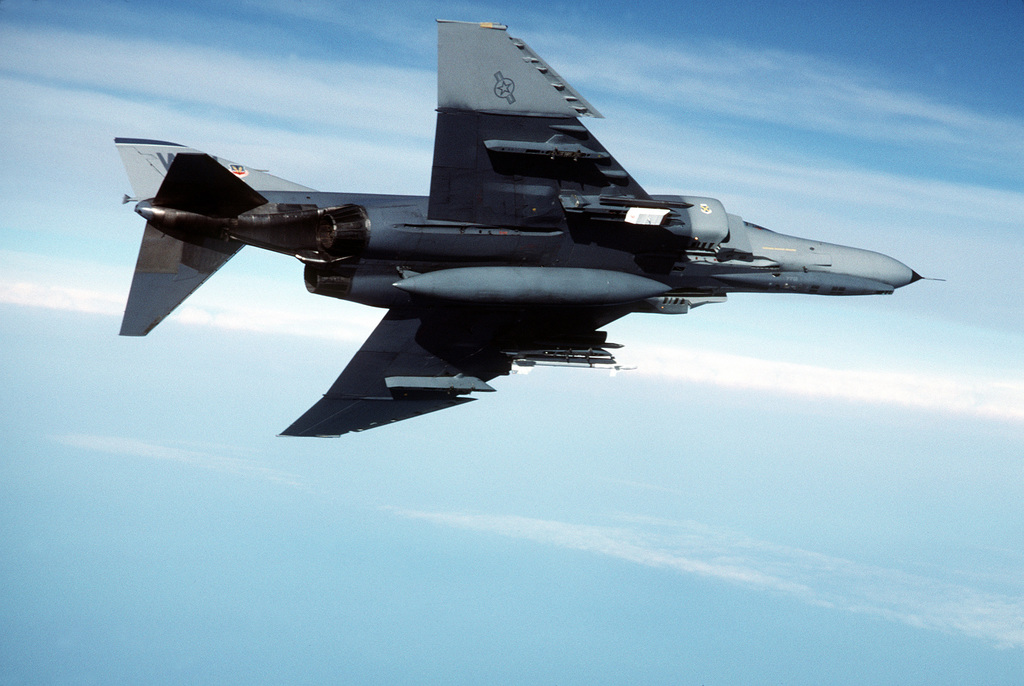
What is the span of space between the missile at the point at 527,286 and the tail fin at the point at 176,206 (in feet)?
13.6

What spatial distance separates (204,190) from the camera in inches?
800

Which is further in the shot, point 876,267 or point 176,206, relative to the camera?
point 876,267

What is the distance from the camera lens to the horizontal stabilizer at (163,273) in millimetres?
21422

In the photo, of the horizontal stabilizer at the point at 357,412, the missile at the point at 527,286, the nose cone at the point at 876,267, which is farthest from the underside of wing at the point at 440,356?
the nose cone at the point at 876,267

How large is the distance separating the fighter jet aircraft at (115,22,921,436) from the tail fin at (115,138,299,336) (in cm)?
3

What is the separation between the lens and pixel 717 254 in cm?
2288

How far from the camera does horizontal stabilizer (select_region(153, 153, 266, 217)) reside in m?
19.8

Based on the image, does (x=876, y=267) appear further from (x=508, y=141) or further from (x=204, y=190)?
(x=204, y=190)

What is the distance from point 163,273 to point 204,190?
8.02 ft

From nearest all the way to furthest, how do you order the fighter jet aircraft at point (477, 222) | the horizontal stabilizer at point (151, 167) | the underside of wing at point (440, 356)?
the fighter jet aircraft at point (477, 222) → the horizontal stabilizer at point (151, 167) → the underside of wing at point (440, 356)

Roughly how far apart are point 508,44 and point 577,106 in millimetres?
1950

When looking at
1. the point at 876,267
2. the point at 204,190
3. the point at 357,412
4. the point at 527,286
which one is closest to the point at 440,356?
the point at 357,412

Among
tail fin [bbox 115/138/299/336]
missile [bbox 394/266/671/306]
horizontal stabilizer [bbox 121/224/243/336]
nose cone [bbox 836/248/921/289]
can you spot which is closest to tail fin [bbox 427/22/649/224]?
missile [bbox 394/266/671/306]

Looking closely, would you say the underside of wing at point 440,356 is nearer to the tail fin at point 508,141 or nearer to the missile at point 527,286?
the missile at point 527,286
